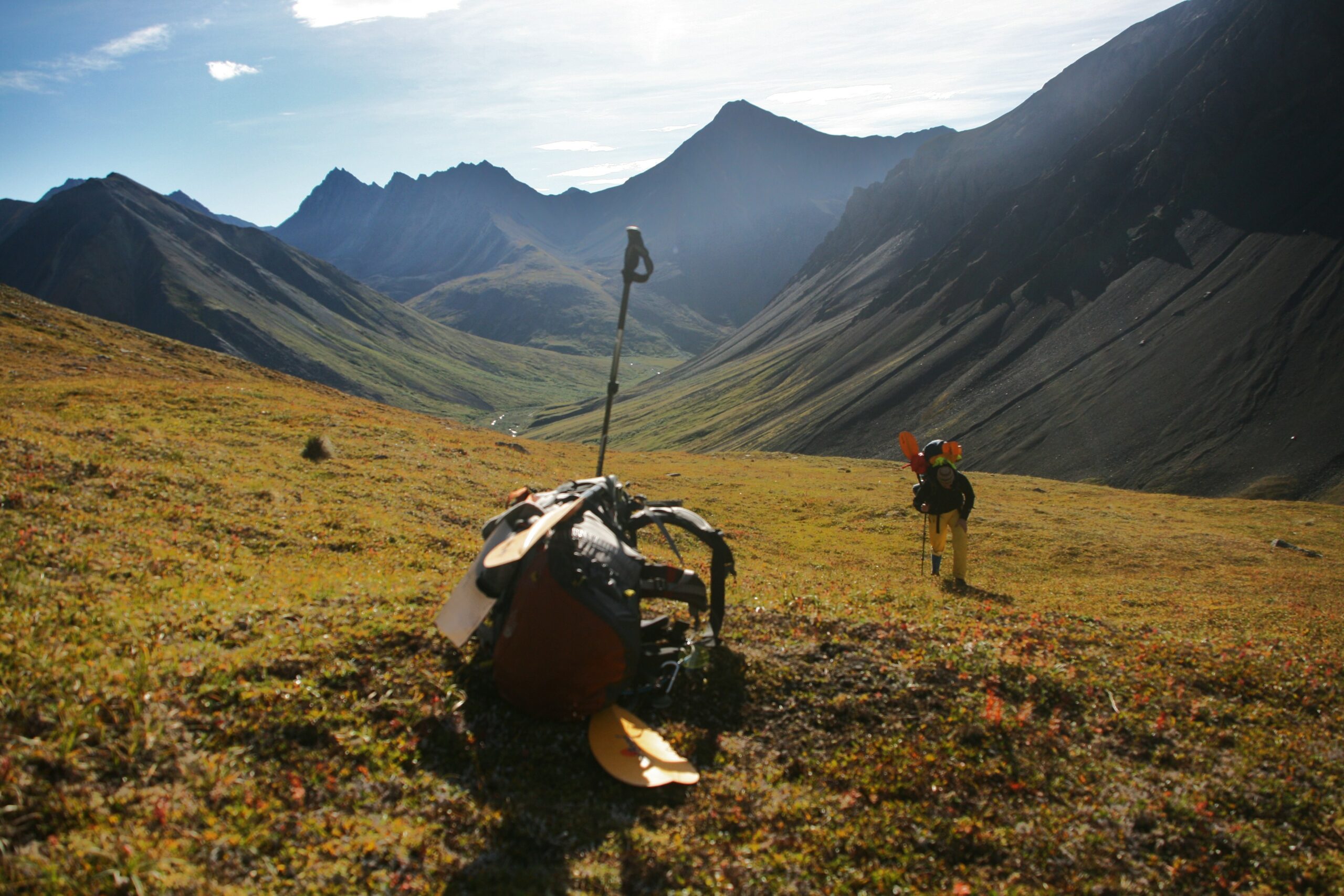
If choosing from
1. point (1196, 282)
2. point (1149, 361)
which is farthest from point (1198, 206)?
point (1149, 361)

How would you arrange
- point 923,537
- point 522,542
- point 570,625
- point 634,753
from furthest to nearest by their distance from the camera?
point 923,537, point 522,542, point 570,625, point 634,753

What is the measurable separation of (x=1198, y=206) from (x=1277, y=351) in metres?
53.4

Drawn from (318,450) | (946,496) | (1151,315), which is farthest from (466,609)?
(1151,315)

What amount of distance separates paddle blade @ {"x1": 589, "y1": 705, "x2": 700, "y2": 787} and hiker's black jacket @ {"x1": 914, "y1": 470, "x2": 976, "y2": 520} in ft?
51.8

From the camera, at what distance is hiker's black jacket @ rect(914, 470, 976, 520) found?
76.6ft

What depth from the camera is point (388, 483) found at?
27562 mm

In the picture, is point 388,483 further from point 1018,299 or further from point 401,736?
point 1018,299

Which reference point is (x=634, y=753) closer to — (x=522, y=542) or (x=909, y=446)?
(x=522, y=542)

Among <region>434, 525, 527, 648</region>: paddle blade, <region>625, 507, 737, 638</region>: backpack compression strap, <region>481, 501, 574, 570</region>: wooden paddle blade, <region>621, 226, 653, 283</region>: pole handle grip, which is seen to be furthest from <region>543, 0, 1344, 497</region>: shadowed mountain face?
<region>434, 525, 527, 648</region>: paddle blade

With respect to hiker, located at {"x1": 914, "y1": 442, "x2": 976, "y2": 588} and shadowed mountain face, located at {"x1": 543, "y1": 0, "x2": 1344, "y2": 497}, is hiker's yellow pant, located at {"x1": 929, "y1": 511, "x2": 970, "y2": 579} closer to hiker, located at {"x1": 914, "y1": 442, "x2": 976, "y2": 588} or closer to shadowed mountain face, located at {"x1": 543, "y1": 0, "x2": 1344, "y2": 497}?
hiker, located at {"x1": 914, "y1": 442, "x2": 976, "y2": 588}

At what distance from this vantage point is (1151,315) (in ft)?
431

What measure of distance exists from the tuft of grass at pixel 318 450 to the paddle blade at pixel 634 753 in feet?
77.4

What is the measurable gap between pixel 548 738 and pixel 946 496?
57.7ft

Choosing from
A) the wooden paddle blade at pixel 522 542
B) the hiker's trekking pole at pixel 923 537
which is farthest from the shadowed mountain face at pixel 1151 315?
the wooden paddle blade at pixel 522 542
